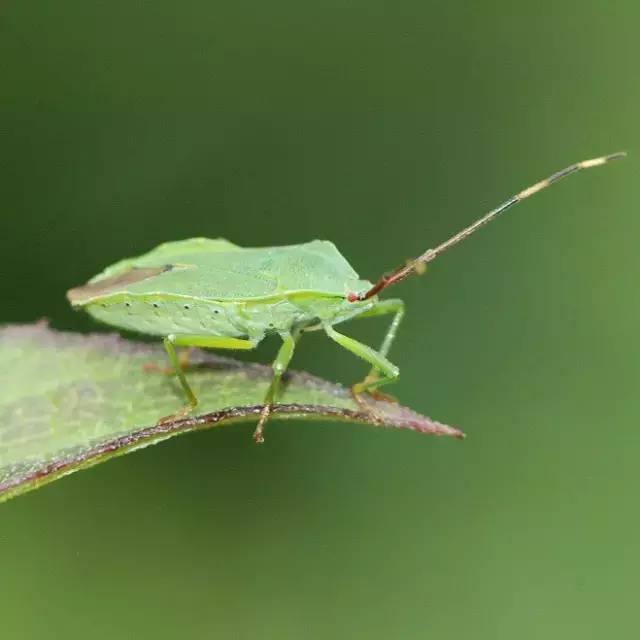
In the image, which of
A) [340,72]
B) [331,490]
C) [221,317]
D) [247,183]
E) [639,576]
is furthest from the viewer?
[340,72]

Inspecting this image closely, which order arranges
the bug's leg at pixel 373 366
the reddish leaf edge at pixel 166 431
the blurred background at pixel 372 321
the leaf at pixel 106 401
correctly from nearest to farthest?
the reddish leaf edge at pixel 166 431 < the leaf at pixel 106 401 < the bug's leg at pixel 373 366 < the blurred background at pixel 372 321

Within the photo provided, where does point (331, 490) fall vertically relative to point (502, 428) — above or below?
below

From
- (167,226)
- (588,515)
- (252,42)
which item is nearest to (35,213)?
(167,226)

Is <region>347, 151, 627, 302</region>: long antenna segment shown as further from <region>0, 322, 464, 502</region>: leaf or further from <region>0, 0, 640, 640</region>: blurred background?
<region>0, 0, 640, 640</region>: blurred background

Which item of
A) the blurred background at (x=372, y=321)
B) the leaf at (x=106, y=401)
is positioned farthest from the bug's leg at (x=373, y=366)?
the blurred background at (x=372, y=321)

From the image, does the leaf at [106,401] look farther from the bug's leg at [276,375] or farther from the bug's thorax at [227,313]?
the bug's thorax at [227,313]

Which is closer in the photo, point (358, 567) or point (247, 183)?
point (358, 567)

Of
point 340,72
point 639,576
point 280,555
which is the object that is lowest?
point 280,555

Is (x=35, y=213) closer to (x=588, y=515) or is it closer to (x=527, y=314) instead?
(x=527, y=314)
